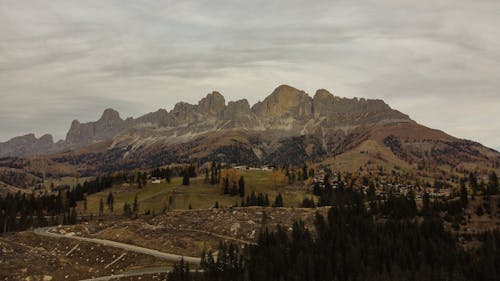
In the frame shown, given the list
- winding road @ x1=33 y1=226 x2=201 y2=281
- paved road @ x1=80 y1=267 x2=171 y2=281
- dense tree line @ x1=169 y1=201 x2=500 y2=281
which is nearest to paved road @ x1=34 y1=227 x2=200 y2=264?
winding road @ x1=33 y1=226 x2=201 y2=281

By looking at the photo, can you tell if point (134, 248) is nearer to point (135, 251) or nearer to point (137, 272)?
point (135, 251)

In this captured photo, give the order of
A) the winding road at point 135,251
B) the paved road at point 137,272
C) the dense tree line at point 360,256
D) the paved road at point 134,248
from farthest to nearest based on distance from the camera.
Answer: the paved road at point 134,248 < the winding road at point 135,251 < the dense tree line at point 360,256 < the paved road at point 137,272

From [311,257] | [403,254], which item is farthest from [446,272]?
[311,257]

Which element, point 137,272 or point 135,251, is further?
point 135,251

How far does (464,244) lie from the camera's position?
522ft

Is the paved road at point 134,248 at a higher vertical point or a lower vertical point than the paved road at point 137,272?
higher

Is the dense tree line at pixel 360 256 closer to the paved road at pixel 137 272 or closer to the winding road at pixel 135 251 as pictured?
the paved road at pixel 137 272

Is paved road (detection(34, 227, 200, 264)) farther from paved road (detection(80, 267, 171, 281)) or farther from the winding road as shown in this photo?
paved road (detection(80, 267, 171, 281))

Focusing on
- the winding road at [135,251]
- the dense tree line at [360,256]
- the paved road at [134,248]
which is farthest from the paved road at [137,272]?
the dense tree line at [360,256]

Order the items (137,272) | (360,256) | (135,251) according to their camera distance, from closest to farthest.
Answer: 1. (137,272)
2. (360,256)
3. (135,251)

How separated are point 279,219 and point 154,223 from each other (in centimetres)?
5458

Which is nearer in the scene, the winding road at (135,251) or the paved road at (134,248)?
the winding road at (135,251)

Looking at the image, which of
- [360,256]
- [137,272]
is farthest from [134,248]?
[360,256]

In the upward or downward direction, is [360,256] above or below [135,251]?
below
